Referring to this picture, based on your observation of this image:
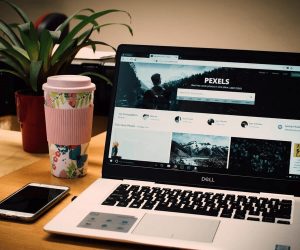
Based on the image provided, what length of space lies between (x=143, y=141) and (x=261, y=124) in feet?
0.80

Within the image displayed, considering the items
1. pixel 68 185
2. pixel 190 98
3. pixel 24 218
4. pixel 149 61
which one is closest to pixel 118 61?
pixel 149 61

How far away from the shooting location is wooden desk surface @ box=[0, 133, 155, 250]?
32.5 inches

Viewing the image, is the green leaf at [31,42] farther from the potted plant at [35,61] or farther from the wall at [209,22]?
the wall at [209,22]

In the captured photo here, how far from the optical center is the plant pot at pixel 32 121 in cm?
134

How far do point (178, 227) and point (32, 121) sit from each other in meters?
0.63

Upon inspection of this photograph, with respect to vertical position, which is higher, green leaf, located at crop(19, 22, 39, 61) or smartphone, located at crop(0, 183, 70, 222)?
green leaf, located at crop(19, 22, 39, 61)

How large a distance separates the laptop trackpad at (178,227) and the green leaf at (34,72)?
21.8 inches

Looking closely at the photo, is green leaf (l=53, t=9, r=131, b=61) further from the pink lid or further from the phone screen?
the phone screen

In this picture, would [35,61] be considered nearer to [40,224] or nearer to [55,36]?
[55,36]

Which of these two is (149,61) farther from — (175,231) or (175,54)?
(175,231)

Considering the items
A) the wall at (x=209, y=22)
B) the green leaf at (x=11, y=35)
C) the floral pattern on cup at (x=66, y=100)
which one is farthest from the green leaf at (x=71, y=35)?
the wall at (x=209, y=22)

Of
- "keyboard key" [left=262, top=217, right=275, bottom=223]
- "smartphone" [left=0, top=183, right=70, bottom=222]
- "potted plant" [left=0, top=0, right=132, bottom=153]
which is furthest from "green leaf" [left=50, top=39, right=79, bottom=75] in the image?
"keyboard key" [left=262, top=217, right=275, bottom=223]

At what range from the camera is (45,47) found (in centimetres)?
130

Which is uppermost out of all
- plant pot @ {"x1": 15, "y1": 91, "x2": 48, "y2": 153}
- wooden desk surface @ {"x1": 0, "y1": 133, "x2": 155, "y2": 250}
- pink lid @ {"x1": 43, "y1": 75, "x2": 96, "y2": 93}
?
pink lid @ {"x1": 43, "y1": 75, "x2": 96, "y2": 93}
